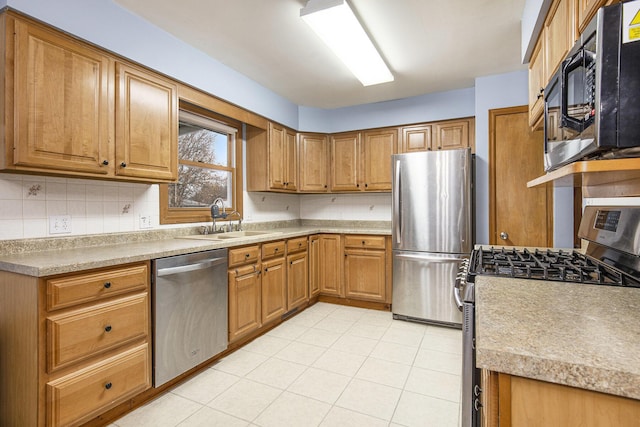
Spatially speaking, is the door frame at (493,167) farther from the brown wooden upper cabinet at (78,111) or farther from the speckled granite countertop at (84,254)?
the brown wooden upper cabinet at (78,111)

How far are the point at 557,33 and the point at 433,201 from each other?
179cm

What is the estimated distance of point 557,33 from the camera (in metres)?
1.52

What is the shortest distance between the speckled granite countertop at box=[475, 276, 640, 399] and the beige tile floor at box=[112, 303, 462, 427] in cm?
114

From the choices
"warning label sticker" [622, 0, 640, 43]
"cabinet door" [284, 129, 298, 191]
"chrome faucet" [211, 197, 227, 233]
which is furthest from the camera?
"cabinet door" [284, 129, 298, 191]

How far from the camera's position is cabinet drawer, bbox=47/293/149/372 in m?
1.47

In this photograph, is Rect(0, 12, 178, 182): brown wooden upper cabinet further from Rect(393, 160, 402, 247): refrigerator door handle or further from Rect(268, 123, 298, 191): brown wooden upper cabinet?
Rect(393, 160, 402, 247): refrigerator door handle

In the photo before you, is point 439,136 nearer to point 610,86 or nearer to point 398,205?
point 398,205

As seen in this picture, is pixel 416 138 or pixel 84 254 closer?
pixel 84 254

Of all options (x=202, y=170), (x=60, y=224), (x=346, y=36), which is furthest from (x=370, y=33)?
(x=60, y=224)

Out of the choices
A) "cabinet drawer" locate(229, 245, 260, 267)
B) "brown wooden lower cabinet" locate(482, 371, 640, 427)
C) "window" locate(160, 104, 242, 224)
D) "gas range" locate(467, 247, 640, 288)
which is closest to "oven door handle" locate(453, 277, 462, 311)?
"gas range" locate(467, 247, 640, 288)

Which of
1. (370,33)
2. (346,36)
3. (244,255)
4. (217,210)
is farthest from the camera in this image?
(217,210)

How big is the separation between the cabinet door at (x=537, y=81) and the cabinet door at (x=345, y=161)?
7.16ft

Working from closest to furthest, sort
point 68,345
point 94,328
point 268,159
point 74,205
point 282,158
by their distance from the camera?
point 68,345 < point 94,328 < point 74,205 < point 268,159 < point 282,158

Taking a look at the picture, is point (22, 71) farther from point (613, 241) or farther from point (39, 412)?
point (613, 241)
